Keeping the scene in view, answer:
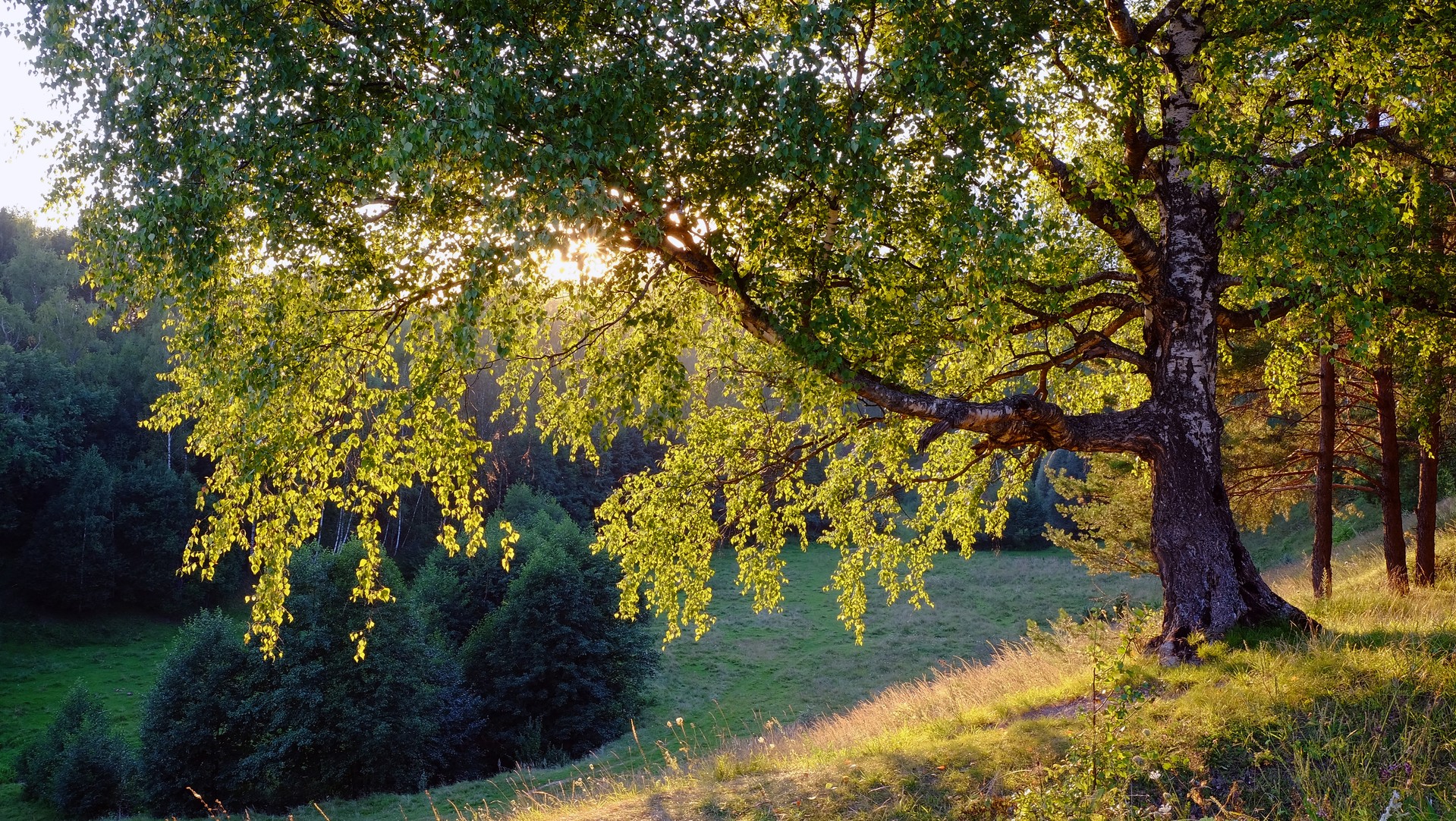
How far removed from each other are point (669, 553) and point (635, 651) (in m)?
25.0

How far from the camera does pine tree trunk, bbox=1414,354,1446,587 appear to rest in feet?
39.2

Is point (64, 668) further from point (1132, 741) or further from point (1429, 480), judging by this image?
point (1429, 480)

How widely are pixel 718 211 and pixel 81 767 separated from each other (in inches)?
1144

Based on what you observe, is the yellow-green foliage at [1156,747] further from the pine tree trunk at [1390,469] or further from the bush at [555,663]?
the bush at [555,663]

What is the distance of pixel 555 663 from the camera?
1268 inches

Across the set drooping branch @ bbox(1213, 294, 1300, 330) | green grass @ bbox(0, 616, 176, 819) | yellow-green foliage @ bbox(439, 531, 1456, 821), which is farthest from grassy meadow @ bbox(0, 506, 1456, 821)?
green grass @ bbox(0, 616, 176, 819)

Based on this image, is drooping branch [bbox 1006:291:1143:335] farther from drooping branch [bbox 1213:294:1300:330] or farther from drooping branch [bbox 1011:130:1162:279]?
drooping branch [bbox 1213:294:1300:330]

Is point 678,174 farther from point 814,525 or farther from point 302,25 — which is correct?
point 814,525

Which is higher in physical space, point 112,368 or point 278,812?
point 112,368

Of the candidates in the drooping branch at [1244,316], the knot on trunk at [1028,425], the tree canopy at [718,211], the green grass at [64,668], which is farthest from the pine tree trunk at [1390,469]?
the green grass at [64,668]

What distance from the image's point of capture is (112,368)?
5094cm

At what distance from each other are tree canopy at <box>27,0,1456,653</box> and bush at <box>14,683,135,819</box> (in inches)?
931

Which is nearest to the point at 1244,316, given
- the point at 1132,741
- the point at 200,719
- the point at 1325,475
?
the point at 1132,741

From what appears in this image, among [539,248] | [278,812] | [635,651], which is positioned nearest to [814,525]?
[635,651]
